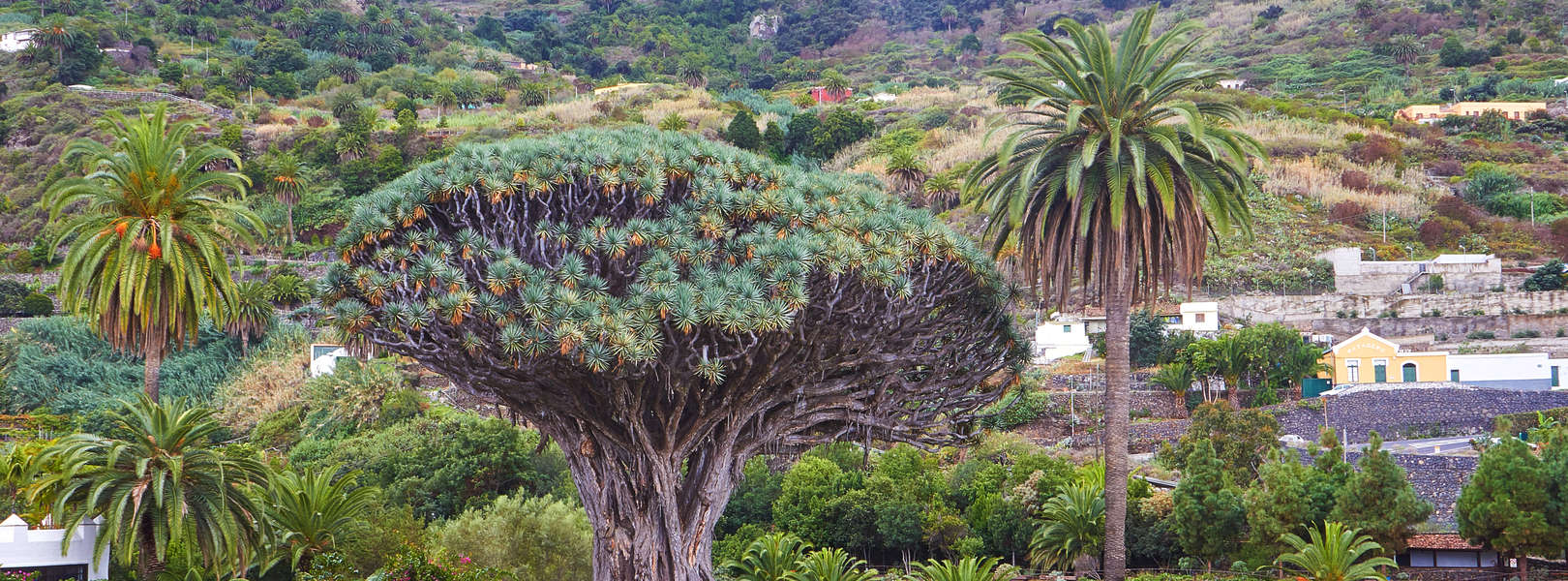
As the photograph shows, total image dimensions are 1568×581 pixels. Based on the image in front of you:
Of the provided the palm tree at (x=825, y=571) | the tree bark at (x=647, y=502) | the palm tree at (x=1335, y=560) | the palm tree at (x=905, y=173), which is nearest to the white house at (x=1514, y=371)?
the palm tree at (x=1335, y=560)

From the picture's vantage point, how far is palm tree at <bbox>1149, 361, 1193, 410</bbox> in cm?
5591

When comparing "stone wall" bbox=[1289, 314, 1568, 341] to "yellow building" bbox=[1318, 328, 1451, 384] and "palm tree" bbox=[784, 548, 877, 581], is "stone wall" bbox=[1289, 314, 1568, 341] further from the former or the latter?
"palm tree" bbox=[784, 548, 877, 581]

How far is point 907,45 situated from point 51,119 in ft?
339

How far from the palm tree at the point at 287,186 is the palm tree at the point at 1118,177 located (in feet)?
194

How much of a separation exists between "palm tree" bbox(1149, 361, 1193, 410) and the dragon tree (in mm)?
29575

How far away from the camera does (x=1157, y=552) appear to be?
1383 inches

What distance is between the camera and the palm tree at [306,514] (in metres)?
27.5

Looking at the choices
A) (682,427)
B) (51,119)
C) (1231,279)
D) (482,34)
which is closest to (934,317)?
(682,427)

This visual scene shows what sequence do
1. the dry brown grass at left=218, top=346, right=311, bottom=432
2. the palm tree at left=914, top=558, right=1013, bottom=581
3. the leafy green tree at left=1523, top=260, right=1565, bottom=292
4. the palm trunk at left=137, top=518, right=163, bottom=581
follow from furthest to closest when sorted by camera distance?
the leafy green tree at left=1523, top=260, right=1565, bottom=292 → the dry brown grass at left=218, top=346, right=311, bottom=432 → the palm tree at left=914, top=558, right=1013, bottom=581 → the palm trunk at left=137, top=518, right=163, bottom=581

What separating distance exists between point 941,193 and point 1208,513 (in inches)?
1955

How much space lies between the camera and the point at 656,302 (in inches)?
924

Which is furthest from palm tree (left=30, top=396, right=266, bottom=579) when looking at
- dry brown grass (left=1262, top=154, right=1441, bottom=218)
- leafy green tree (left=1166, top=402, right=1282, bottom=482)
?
dry brown grass (left=1262, top=154, right=1441, bottom=218)

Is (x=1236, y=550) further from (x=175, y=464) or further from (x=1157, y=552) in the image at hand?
(x=175, y=464)

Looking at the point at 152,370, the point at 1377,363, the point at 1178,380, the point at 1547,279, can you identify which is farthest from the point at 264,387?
the point at 1547,279
